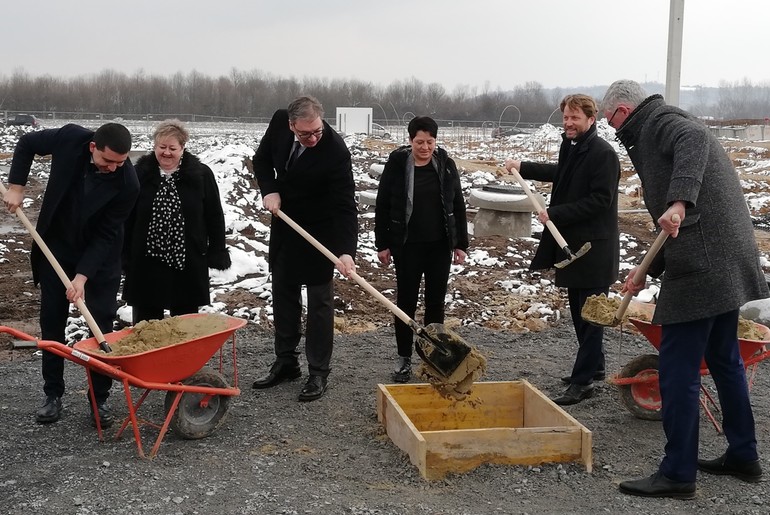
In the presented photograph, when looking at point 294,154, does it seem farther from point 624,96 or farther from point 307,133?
point 624,96

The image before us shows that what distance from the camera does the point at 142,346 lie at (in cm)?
455

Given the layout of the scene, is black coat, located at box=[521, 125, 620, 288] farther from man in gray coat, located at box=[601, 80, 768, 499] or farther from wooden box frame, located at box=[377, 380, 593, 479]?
man in gray coat, located at box=[601, 80, 768, 499]

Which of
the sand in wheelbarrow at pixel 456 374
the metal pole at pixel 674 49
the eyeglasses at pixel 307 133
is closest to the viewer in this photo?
the sand in wheelbarrow at pixel 456 374

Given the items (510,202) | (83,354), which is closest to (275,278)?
(83,354)

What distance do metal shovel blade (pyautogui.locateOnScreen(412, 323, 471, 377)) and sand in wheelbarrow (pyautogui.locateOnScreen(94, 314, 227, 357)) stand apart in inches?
44.8

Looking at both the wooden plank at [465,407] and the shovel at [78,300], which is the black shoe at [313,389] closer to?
the wooden plank at [465,407]

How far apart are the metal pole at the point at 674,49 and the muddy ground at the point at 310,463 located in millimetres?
3286

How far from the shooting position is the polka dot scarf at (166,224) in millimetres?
5324

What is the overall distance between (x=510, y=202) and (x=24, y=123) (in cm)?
3245

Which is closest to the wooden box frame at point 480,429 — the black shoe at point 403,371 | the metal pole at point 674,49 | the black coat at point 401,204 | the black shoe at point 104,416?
the black shoe at point 403,371

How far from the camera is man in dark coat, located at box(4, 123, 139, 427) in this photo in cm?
474

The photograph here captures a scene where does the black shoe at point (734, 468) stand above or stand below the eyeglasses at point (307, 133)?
below

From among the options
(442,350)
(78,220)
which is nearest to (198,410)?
(78,220)

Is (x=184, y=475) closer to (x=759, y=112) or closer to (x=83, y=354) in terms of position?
(x=83, y=354)
